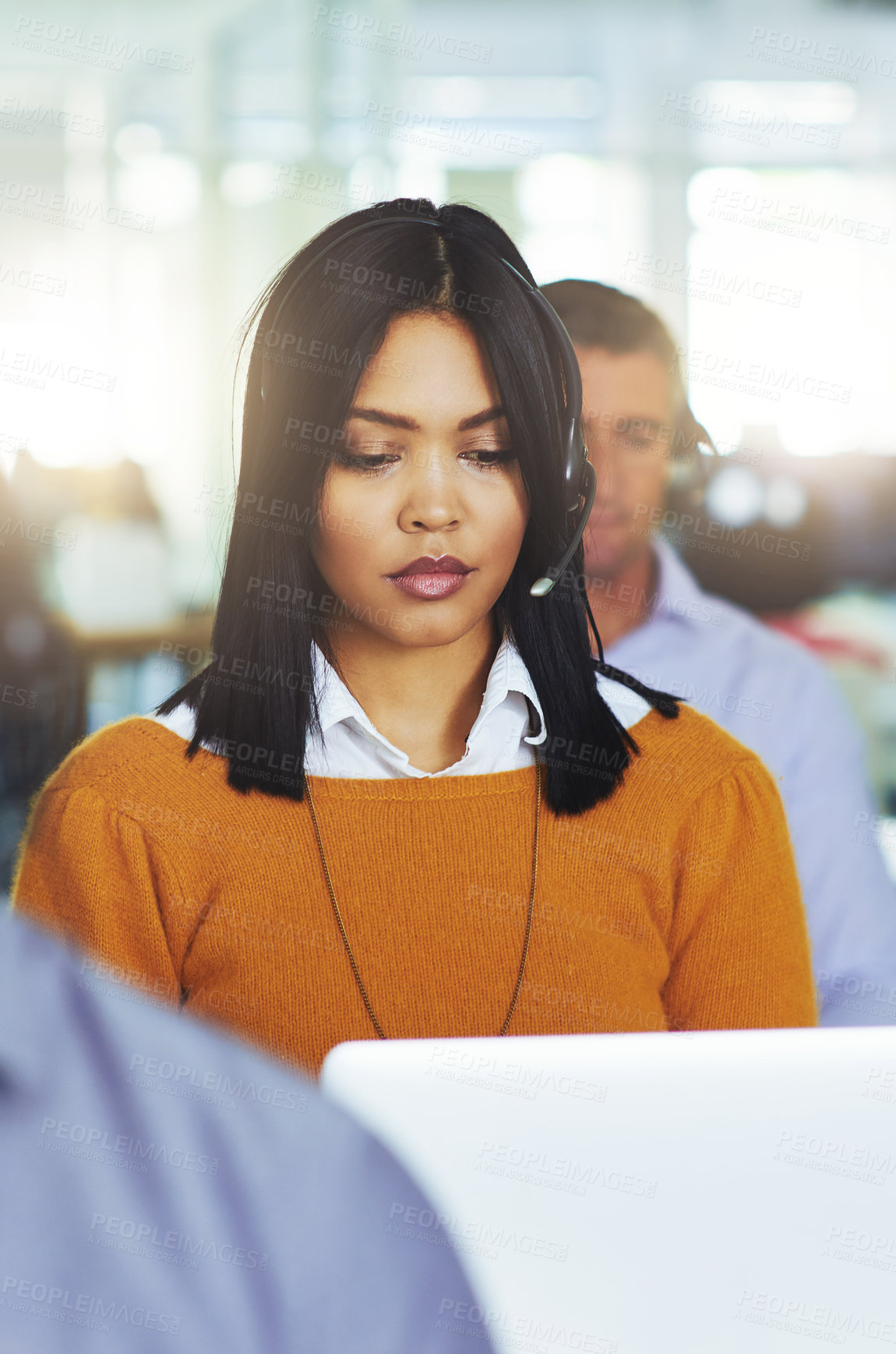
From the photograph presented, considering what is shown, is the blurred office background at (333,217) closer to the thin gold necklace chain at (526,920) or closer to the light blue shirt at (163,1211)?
the thin gold necklace chain at (526,920)

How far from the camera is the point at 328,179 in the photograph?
5.22 feet

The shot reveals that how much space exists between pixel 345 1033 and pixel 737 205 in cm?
126

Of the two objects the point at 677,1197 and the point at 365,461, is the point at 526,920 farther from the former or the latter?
the point at 677,1197

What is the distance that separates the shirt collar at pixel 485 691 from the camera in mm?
1289

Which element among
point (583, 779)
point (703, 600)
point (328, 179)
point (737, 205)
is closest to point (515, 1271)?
point (583, 779)

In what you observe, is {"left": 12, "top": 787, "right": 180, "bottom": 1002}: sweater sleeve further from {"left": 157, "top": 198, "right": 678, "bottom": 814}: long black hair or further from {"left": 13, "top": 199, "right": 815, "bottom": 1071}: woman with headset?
{"left": 157, "top": 198, "right": 678, "bottom": 814}: long black hair

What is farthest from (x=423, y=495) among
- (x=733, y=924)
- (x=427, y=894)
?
(x=733, y=924)

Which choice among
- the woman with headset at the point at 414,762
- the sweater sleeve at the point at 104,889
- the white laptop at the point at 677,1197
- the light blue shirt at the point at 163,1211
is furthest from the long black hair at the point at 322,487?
the light blue shirt at the point at 163,1211

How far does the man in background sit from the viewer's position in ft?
5.09

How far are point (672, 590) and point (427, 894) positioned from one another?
64 centimetres

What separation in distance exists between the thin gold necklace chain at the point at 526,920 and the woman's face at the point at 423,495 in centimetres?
19

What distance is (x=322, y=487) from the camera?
4.05 feet

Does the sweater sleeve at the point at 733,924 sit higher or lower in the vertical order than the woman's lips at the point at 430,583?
lower

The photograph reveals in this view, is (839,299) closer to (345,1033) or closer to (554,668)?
(554,668)
